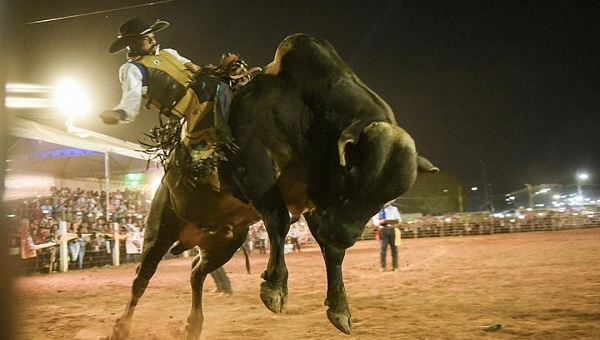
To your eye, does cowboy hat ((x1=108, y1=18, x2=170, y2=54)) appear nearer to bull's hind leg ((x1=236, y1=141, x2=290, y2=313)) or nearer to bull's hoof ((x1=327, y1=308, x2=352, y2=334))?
bull's hind leg ((x1=236, y1=141, x2=290, y2=313))

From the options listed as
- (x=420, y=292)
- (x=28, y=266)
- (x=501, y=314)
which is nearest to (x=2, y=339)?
(x=501, y=314)

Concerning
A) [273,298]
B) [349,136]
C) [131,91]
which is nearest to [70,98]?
[131,91]

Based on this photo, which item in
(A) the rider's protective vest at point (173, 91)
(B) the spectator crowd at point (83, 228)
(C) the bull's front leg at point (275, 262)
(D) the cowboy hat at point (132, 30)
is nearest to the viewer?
(C) the bull's front leg at point (275, 262)

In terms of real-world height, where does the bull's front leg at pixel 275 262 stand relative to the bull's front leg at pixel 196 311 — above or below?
above

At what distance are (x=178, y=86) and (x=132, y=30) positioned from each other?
65 centimetres

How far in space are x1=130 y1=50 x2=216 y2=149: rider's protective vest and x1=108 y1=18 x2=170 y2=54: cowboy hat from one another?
22 cm

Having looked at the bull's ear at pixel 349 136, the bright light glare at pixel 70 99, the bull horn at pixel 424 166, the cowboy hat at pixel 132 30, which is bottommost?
the bull horn at pixel 424 166

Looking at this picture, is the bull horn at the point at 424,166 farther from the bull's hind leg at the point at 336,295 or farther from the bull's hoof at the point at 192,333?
the bull's hoof at the point at 192,333

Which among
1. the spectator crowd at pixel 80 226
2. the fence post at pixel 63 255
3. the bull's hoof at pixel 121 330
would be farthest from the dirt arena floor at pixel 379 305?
the fence post at pixel 63 255

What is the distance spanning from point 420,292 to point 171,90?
7.19 m

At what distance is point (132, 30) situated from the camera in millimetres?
4691

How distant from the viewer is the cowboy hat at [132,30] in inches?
184

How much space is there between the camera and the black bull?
356 cm

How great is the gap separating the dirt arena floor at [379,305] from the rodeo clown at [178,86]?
1633 millimetres
